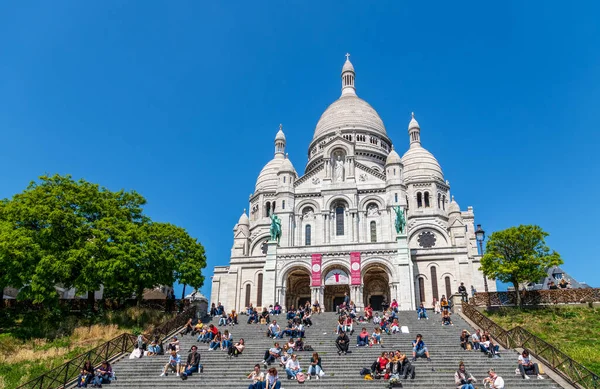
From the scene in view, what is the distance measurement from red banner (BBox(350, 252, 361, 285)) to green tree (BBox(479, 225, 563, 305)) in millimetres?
10009

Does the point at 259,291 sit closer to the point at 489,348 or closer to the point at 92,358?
the point at 92,358

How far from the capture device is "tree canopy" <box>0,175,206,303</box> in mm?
27484

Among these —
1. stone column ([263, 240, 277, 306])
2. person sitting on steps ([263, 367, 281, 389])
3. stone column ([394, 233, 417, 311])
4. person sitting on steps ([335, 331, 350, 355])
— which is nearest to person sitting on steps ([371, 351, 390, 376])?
person sitting on steps ([335, 331, 350, 355])

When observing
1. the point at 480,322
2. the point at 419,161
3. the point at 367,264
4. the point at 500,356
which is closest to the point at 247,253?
the point at 367,264

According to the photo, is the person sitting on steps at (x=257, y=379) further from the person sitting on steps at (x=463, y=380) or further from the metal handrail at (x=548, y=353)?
the metal handrail at (x=548, y=353)

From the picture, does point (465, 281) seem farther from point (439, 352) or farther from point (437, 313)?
point (439, 352)

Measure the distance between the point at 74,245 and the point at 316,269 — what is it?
59.4ft

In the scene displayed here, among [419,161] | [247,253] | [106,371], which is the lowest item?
[106,371]

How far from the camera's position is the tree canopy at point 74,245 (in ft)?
90.2

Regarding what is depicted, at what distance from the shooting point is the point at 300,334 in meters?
24.5

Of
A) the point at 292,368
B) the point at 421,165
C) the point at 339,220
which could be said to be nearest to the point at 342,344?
the point at 292,368

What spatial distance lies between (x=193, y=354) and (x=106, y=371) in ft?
10.8

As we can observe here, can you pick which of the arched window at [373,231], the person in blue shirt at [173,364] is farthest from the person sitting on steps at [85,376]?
the arched window at [373,231]

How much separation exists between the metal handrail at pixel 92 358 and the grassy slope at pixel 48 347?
62.5 inches
